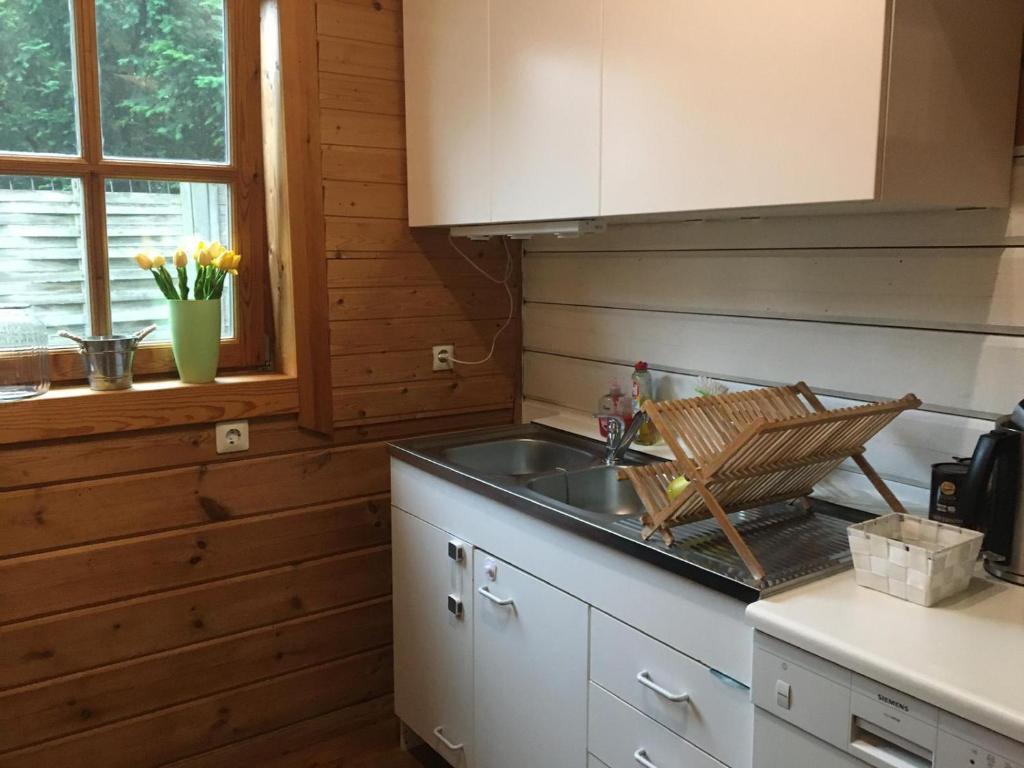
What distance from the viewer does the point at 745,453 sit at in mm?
1366

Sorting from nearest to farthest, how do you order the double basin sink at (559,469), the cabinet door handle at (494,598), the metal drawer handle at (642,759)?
the metal drawer handle at (642,759) → the cabinet door handle at (494,598) → the double basin sink at (559,469)

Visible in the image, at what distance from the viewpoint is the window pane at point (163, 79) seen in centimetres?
213

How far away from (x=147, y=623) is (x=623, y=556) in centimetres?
131

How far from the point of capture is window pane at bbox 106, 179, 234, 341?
2188 mm

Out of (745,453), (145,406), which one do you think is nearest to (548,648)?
(745,453)

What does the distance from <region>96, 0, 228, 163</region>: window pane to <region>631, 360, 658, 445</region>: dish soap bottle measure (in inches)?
48.2

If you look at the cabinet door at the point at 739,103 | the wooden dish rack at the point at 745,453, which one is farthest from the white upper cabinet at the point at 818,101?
the wooden dish rack at the point at 745,453

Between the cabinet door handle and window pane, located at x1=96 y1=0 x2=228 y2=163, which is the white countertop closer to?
the cabinet door handle

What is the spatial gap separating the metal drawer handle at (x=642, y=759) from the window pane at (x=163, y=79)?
1759mm

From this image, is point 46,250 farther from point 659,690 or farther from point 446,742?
point 659,690

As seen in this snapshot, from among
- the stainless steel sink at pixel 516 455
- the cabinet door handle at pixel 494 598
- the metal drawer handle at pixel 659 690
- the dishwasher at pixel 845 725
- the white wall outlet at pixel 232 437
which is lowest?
the cabinet door handle at pixel 494 598

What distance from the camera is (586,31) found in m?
1.74

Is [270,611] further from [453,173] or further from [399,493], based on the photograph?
[453,173]

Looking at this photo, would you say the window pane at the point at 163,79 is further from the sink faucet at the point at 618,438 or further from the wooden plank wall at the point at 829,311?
the sink faucet at the point at 618,438
